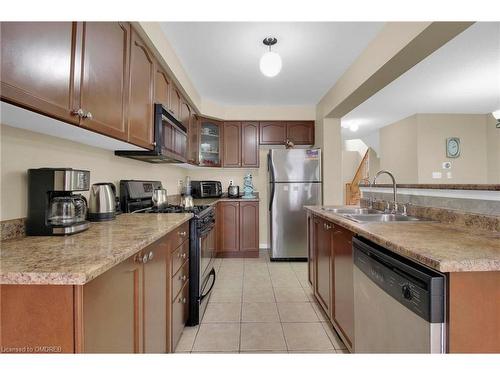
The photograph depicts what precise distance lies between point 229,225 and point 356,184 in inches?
208

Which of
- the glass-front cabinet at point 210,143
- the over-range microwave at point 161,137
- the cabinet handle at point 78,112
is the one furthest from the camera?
the glass-front cabinet at point 210,143

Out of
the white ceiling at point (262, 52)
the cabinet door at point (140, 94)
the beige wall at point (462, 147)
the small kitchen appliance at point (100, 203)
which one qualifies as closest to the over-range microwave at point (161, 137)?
the cabinet door at point (140, 94)

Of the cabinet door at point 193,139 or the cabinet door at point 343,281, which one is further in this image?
the cabinet door at point 193,139

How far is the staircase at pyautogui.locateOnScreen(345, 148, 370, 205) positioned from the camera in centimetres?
721

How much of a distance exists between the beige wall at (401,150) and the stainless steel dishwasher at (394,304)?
428 centimetres

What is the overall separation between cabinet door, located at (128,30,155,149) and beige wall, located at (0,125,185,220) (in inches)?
13.6

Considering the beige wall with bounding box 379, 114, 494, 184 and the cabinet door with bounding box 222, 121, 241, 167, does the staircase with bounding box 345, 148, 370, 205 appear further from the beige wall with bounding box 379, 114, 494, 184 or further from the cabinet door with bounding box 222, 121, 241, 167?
the cabinet door with bounding box 222, 121, 241, 167

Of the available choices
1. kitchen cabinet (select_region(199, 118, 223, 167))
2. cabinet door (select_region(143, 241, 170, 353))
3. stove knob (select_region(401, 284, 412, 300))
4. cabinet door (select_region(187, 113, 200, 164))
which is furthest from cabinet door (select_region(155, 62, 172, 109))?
stove knob (select_region(401, 284, 412, 300))

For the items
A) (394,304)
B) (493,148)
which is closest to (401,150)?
(493,148)

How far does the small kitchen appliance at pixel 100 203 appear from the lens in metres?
1.44

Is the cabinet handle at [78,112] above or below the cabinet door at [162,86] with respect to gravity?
below

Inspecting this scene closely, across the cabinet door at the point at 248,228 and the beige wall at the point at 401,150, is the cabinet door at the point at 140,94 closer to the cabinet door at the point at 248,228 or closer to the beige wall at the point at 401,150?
the cabinet door at the point at 248,228

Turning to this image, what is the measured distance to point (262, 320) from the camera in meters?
1.93
